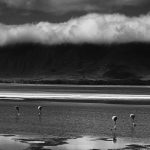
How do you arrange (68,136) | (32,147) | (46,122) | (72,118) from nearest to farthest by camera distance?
1. (32,147)
2. (68,136)
3. (46,122)
4. (72,118)

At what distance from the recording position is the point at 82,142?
30.0m

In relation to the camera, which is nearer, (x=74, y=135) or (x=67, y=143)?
(x=67, y=143)

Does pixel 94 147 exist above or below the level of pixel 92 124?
below

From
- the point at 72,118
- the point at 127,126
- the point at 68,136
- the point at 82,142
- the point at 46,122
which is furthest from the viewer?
the point at 72,118

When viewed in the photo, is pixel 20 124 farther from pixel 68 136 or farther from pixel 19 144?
pixel 19 144

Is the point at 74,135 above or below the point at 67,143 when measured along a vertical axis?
above

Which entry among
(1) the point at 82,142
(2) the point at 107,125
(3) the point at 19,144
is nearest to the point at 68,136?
(1) the point at 82,142

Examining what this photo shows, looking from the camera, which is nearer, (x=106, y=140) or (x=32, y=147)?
(x=32, y=147)

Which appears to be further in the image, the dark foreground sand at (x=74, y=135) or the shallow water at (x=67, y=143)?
the dark foreground sand at (x=74, y=135)

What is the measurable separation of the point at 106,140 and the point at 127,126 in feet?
30.6

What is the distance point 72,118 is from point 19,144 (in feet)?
59.4

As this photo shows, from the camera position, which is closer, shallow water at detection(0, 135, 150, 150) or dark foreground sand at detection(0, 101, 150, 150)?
shallow water at detection(0, 135, 150, 150)

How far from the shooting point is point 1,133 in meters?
34.6

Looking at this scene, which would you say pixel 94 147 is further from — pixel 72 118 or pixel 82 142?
pixel 72 118
